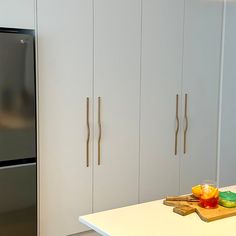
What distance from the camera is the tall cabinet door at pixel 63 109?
285 centimetres

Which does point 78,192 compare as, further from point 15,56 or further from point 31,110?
point 15,56

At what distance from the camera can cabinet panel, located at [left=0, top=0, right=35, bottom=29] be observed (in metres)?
2.62

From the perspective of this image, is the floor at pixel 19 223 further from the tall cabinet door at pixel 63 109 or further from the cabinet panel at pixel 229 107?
the cabinet panel at pixel 229 107

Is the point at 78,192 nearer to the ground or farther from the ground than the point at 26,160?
nearer to the ground

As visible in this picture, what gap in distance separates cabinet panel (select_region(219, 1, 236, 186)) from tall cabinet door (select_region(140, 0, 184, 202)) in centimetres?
54

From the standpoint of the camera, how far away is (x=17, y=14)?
105 inches

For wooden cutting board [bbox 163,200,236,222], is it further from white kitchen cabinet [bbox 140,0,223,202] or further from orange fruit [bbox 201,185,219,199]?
white kitchen cabinet [bbox 140,0,223,202]

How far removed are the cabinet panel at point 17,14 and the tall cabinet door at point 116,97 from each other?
0.52 metres

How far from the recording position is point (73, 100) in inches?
118

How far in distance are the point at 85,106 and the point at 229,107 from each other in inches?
60.8

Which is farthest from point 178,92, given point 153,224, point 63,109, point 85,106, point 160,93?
point 153,224

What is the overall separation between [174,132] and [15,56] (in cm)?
163

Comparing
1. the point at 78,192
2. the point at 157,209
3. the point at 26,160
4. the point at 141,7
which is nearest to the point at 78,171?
the point at 78,192

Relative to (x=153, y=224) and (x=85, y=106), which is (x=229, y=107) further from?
(x=153, y=224)
